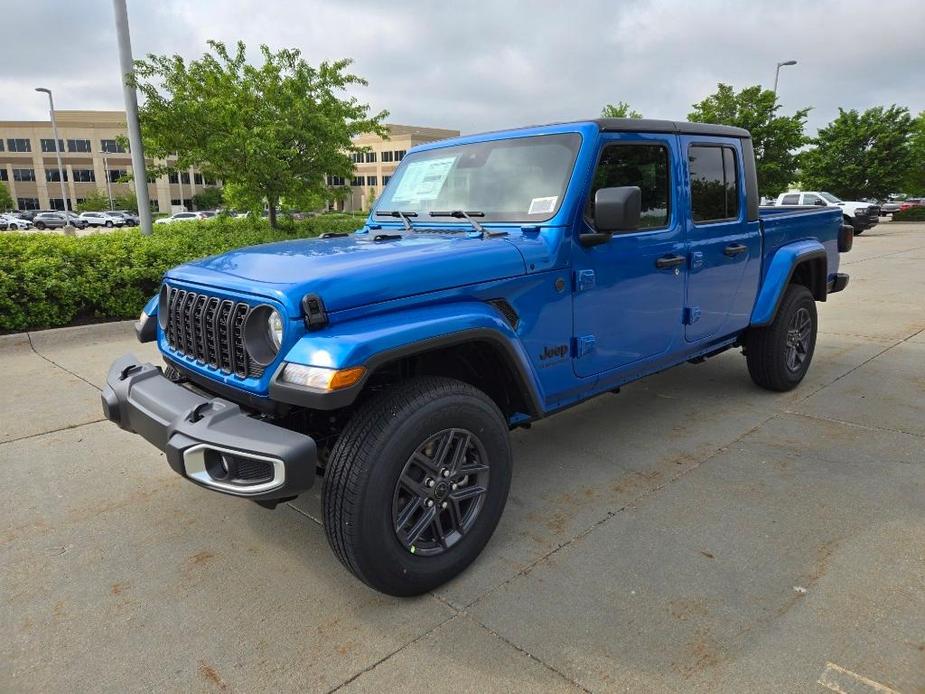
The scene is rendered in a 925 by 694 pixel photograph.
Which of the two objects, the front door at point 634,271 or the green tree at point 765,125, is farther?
the green tree at point 765,125

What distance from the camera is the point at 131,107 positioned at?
9.93 meters

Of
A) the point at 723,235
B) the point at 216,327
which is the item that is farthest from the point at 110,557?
the point at 723,235

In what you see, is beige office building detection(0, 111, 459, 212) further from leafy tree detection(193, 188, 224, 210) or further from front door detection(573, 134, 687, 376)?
front door detection(573, 134, 687, 376)

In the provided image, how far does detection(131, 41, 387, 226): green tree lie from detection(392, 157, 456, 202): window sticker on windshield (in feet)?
23.9

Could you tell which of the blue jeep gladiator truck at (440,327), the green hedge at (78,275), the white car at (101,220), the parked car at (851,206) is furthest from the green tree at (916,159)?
the white car at (101,220)

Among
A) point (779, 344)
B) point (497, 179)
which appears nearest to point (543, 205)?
point (497, 179)

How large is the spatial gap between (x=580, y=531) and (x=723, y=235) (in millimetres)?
2238

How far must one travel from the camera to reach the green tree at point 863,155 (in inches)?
1174

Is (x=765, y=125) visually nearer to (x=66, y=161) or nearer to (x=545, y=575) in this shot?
(x=545, y=575)

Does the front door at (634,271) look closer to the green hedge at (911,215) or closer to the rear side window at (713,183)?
the rear side window at (713,183)

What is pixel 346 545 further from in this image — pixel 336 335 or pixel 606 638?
pixel 606 638

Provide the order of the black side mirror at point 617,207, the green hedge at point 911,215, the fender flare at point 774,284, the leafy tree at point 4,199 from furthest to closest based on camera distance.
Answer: the leafy tree at point 4,199 → the green hedge at point 911,215 → the fender flare at point 774,284 → the black side mirror at point 617,207

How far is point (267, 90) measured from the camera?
11.4 m

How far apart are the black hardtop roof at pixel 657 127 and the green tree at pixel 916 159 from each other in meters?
33.7
